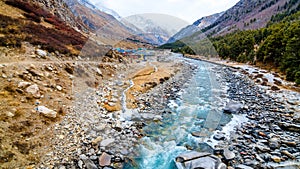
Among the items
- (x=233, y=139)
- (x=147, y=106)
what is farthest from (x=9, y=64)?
(x=233, y=139)

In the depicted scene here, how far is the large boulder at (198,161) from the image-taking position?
6.21 metres

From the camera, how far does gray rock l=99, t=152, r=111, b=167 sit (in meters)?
6.13

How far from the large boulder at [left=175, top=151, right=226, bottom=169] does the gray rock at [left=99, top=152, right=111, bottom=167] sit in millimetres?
2645

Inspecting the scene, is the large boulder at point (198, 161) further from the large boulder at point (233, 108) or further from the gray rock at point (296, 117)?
the gray rock at point (296, 117)

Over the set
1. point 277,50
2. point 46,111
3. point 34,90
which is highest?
point 277,50

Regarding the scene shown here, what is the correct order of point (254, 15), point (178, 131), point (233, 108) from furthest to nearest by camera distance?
point (254, 15), point (233, 108), point (178, 131)

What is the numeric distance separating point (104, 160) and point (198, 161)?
3575 millimetres

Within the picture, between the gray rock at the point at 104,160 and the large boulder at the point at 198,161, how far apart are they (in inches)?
104

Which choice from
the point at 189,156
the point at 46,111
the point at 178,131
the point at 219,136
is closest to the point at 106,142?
the point at 46,111

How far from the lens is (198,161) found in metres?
6.46

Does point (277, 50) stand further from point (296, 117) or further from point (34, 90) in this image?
point (34, 90)

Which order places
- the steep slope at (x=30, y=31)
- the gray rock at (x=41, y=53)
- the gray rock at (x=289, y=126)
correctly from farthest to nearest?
the steep slope at (x=30, y=31), the gray rock at (x=41, y=53), the gray rock at (x=289, y=126)

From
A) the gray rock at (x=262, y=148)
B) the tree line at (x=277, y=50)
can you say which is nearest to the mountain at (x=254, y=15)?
the tree line at (x=277, y=50)

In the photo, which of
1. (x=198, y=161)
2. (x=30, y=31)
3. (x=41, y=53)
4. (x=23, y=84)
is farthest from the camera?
(x=30, y=31)
